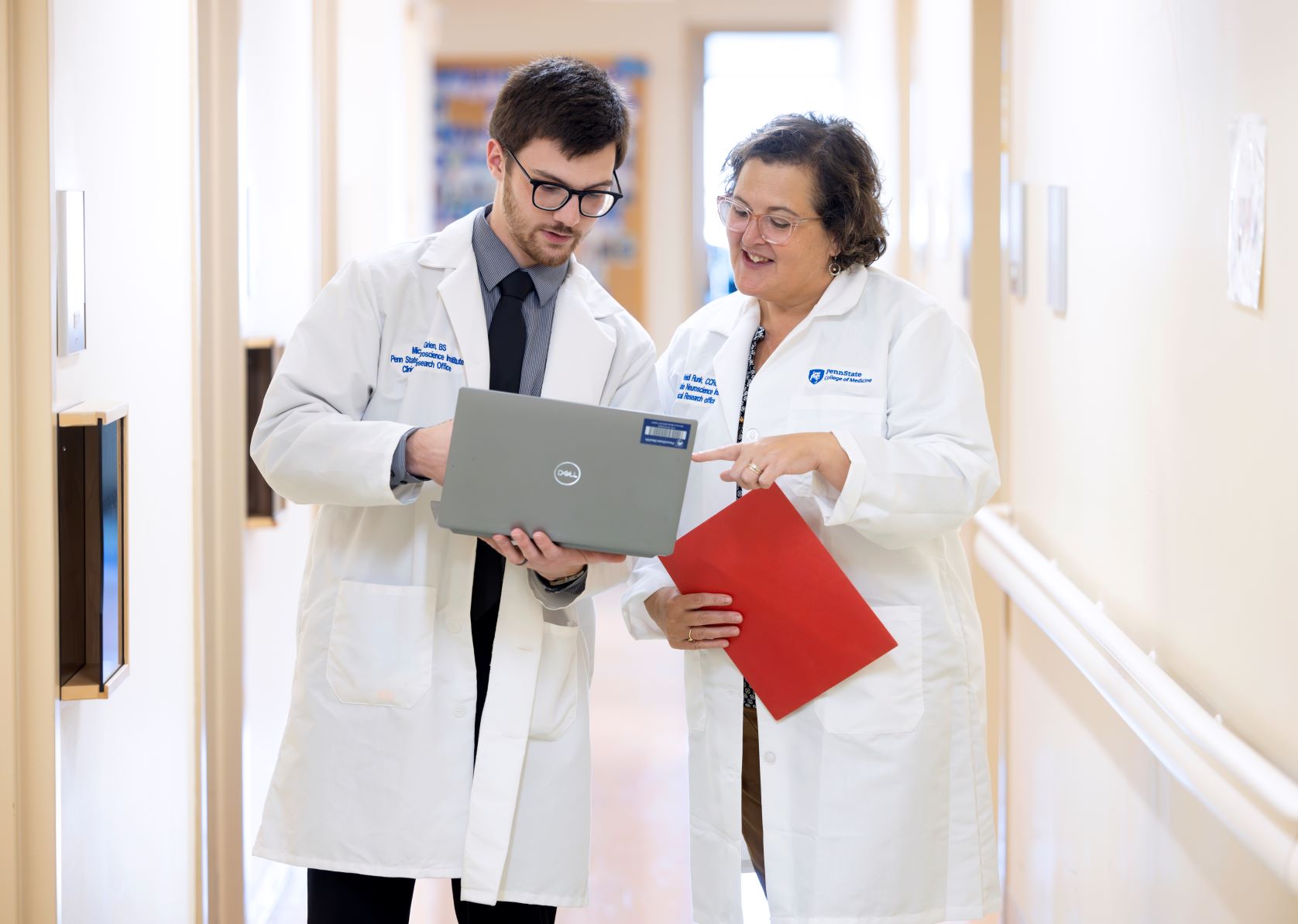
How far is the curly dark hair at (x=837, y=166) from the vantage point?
6.07ft

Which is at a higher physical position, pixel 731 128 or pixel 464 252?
pixel 731 128

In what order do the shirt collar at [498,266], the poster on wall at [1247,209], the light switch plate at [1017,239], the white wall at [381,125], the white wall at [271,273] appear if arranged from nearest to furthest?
the poster on wall at [1247,209] → the shirt collar at [498,266] → the white wall at [271,273] → the light switch plate at [1017,239] → the white wall at [381,125]

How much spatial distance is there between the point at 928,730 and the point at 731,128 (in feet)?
21.0

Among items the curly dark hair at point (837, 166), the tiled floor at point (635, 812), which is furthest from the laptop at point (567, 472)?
the tiled floor at point (635, 812)

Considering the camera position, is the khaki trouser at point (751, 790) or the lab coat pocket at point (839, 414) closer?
the lab coat pocket at point (839, 414)

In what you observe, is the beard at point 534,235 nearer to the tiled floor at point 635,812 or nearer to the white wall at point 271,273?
the white wall at point 271,273

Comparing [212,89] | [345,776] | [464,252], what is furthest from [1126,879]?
[212,89]

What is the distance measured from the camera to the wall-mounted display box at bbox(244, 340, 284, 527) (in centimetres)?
272

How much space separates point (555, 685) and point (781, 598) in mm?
344

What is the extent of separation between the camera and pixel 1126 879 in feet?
6.93

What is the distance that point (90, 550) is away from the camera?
1772 mm

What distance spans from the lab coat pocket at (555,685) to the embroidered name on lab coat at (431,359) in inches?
15.4

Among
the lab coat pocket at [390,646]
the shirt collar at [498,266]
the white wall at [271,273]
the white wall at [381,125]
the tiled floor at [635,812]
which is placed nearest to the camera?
the lab coat pocket at [390,646]

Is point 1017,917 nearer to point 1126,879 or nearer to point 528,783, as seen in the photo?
point 1126,879
